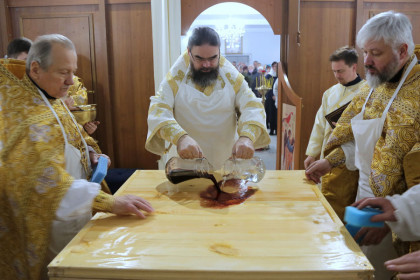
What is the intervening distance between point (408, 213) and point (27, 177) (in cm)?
146

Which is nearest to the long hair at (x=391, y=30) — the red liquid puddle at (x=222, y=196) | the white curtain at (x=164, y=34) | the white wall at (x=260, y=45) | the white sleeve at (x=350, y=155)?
the white sleeve at (x=350, y=155)

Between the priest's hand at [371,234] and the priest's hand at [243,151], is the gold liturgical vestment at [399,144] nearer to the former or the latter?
the priest's hand at [371,234]

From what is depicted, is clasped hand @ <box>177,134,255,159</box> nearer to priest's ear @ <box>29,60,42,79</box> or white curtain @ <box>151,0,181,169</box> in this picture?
priest's ear @ <box>29,60,42,79</box>

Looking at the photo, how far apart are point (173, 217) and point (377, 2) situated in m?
4.42

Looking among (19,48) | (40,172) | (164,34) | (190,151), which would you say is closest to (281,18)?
(164,34)

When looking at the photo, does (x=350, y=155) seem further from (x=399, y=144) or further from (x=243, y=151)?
(x=243, y=151)

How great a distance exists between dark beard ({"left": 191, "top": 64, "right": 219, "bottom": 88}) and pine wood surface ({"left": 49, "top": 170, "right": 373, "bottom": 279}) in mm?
960

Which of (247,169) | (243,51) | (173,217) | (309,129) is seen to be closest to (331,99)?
(309,129)

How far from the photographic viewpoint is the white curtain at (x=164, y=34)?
3975 millimetres

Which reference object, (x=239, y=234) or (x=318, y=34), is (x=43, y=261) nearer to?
(x=239, y=234)

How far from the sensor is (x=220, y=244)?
1137 millimetres

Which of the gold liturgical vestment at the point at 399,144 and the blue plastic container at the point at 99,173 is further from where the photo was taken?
the blue plastic container at the point at 99,173

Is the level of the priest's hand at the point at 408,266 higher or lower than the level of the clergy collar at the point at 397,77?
lower

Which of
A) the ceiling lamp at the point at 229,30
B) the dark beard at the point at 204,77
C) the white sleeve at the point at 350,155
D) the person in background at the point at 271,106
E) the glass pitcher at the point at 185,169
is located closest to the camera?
the glass pitcher at the point at 185,169
